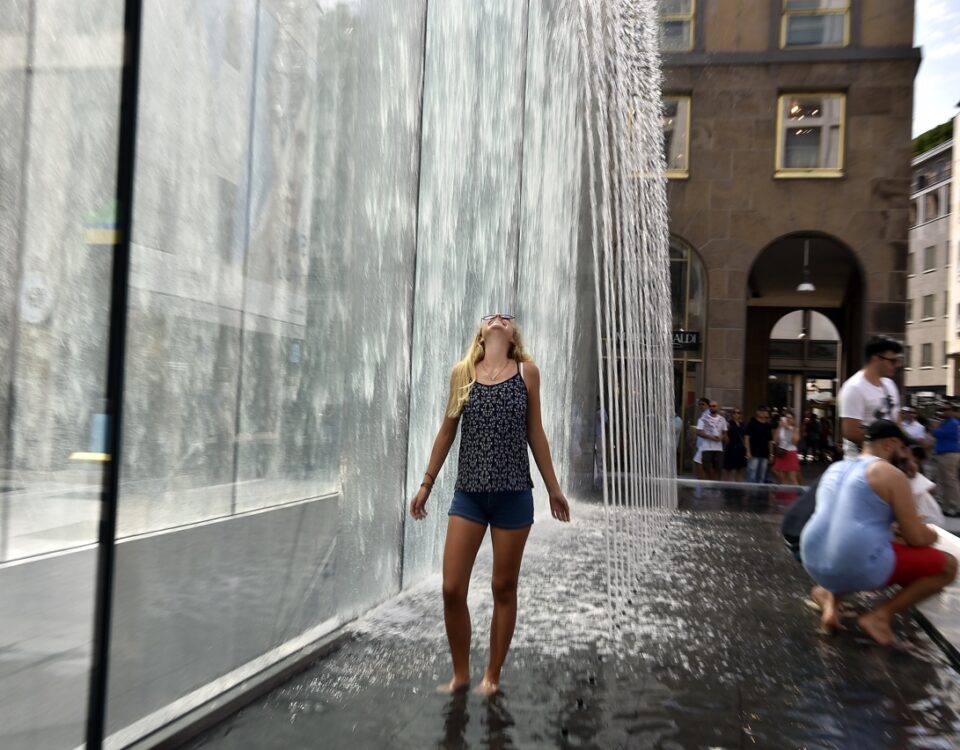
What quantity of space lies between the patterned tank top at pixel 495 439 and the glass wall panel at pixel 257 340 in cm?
92

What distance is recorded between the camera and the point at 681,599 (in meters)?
6.32

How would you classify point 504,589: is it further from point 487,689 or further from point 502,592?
point 487,689

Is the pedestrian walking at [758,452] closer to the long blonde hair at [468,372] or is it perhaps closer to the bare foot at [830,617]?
the bare foot at [830,617]

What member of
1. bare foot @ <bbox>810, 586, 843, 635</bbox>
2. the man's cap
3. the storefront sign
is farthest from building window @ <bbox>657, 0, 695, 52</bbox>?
bare foot @ <bbox>810, 586, 843, 635</bbox>

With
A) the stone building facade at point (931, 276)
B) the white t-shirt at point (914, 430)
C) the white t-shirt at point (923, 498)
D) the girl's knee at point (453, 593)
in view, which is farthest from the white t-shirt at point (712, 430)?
the stone building facade at point (931, 276)

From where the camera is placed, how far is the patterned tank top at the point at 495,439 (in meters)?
4.07

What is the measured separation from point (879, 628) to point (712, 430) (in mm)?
13750

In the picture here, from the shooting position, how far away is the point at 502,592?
413 cm

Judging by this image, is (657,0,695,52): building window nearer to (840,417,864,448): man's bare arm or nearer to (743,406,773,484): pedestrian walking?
(743,406,773,484): pedestrian walking

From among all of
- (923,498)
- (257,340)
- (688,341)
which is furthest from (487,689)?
(688,341)

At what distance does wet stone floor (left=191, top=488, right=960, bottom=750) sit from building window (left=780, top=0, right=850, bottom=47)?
61.9 ft

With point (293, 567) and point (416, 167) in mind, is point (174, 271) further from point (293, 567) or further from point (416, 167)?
point (416, 167)

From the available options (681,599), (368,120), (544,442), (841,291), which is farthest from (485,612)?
(841,291)

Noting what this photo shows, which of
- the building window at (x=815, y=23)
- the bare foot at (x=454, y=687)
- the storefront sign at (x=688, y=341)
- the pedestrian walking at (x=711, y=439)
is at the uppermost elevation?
the building window at (x=815, y=23)
